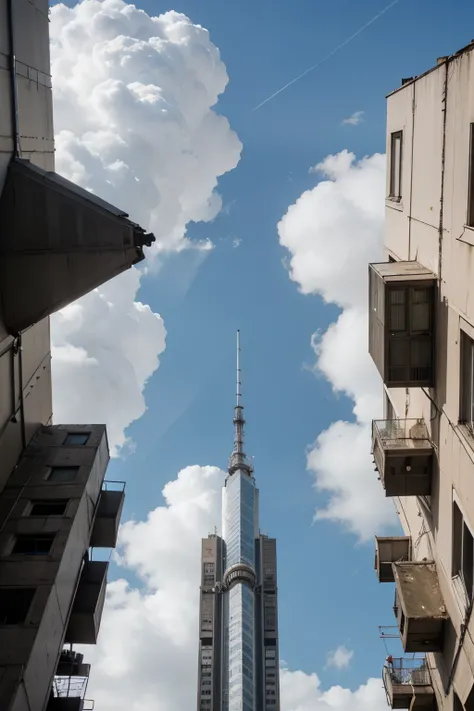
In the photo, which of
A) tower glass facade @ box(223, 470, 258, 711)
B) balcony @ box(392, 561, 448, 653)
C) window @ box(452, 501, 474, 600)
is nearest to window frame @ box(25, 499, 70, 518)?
balcony @ box(392, 561, 448, 653)

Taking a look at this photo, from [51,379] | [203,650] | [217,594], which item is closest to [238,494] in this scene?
[217,594]

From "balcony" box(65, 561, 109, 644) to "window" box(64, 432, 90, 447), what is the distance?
366 centimetres

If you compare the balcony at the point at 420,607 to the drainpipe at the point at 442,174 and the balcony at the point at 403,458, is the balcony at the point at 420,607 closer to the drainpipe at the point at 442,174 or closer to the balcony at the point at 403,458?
the balcony at the point at 403,458

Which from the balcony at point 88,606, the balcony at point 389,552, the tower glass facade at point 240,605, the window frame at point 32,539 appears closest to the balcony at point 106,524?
the balcony at point 88,606

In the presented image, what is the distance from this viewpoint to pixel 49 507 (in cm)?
1706

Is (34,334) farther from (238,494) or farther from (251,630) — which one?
(238,494)

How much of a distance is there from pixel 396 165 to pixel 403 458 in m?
8.98

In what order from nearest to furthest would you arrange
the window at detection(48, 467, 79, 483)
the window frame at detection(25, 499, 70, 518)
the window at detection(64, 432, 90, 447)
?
the window frame at detection(25, 499, 70, 518) → the window at detection(48, 467, 79, 483) → the window at detection(64, 432, 90, 447)

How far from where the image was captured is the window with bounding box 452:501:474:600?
13087 mm

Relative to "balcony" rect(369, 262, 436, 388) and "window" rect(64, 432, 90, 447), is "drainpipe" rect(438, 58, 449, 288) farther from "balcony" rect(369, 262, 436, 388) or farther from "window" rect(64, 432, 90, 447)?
"window" rect(64, 432, 90, 447)

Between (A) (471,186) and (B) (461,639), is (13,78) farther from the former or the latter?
(B) (461,639)

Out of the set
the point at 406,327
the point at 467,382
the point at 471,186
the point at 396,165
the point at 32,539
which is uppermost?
the point at 396,165

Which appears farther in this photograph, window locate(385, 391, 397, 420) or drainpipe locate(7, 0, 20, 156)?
window locate(385, 391, 397, 420)

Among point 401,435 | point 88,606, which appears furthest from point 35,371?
point 401,435
